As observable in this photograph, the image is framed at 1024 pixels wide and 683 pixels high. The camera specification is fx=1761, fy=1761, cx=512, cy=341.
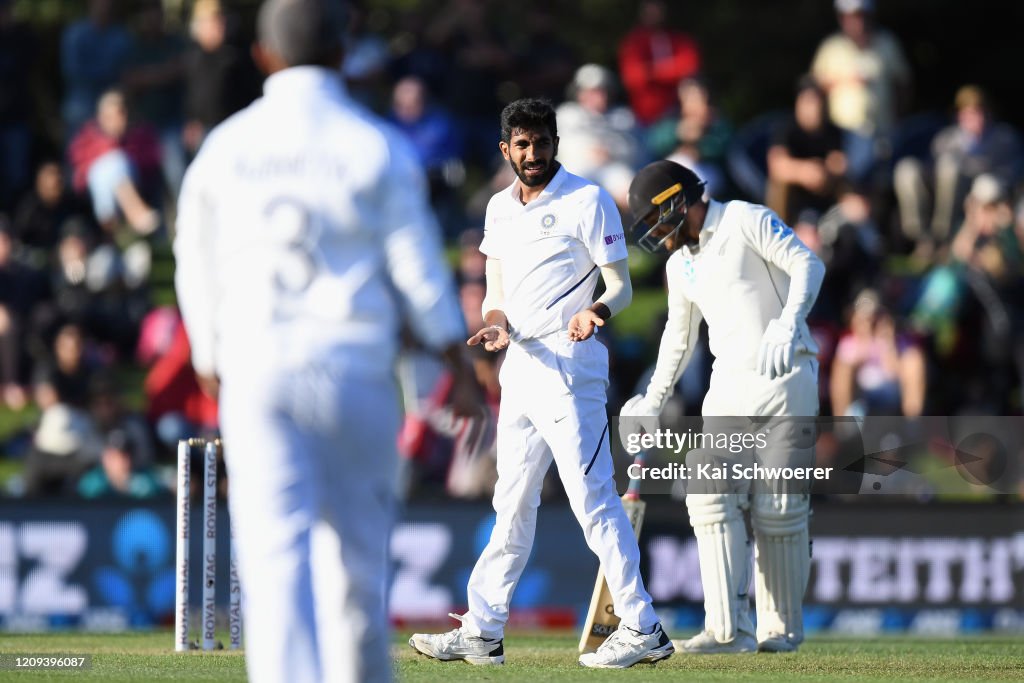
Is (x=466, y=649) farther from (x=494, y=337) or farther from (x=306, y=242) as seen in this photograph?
(x=306, y=242)

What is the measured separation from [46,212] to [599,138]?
595cm

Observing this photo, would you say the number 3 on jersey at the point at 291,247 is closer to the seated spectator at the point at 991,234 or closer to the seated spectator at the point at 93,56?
the seated spectator at the point at 991,234

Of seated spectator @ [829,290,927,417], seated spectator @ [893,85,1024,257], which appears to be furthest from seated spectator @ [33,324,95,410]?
seated spectator @ [893,85,1024,257]

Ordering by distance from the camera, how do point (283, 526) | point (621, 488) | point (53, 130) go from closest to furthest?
point (283, 526) < point (621, 488) < point (53, 130)

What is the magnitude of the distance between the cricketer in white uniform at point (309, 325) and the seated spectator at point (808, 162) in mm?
13172

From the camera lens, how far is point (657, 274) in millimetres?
19031

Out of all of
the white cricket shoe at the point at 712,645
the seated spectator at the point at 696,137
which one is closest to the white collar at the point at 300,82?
the white cricket shoe at the point at 712,645

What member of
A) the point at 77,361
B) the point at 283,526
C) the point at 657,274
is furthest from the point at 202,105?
the point at 283,526

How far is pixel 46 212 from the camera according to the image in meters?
18.8

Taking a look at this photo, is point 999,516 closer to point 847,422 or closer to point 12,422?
point 847,422

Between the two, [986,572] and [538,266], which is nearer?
[538,266]

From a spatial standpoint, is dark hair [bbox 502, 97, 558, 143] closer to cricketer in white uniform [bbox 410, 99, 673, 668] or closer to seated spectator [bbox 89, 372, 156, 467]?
cricketer in white uniform [bbox 410, 99, 673, 668]

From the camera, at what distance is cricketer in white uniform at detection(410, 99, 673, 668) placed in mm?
8688

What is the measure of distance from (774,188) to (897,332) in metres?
2.73
